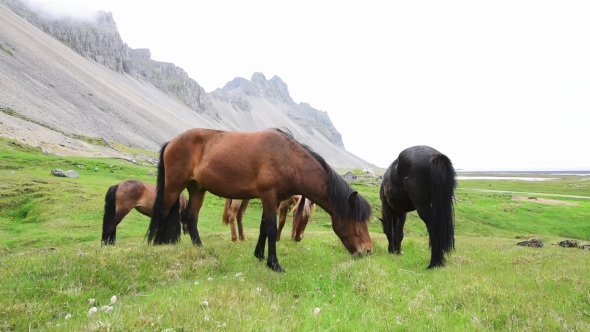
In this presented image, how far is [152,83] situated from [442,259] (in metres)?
187

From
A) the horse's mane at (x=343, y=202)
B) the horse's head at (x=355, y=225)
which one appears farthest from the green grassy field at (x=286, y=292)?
the horse's mane at (x=343, y=202)

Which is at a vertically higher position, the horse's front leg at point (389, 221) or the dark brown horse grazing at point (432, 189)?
the dark brown horse grazing at point (432, 189)

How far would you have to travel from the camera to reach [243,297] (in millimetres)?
4535

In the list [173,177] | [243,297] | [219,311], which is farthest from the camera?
[173,177]

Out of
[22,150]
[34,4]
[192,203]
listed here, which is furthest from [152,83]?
[192,203]

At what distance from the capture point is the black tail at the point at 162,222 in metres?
8.51

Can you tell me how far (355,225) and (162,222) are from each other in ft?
16.7

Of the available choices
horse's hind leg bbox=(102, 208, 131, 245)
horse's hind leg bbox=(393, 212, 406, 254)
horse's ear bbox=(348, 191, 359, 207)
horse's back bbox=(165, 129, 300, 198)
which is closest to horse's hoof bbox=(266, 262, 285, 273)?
horse's back bbox=(165, 129, 300, 198)

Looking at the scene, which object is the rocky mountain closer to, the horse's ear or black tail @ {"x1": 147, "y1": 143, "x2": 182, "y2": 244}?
black tail @ {"x1": 147, "y1": 143, "x2": 182, "y2": 244}

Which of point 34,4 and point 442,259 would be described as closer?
point 442,259

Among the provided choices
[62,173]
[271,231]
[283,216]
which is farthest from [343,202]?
[62,173]

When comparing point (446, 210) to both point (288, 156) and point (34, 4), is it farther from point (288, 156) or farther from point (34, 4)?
point (34, 4)

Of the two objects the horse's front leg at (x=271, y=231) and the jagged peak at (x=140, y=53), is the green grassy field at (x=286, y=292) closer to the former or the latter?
the horse's front leg at (x=271, y=231)

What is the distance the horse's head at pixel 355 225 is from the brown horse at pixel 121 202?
6.25 meters
